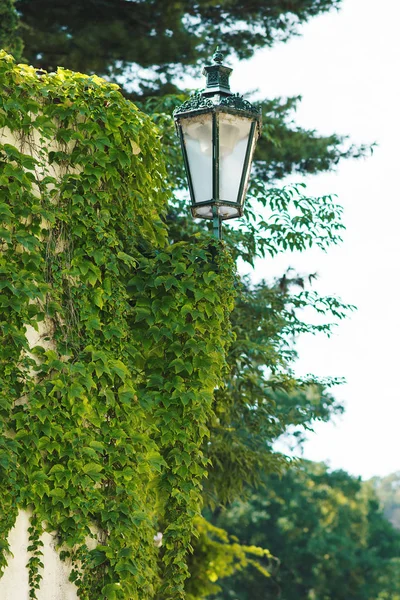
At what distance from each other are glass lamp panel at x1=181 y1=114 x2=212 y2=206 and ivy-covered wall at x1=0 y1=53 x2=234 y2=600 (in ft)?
0.95

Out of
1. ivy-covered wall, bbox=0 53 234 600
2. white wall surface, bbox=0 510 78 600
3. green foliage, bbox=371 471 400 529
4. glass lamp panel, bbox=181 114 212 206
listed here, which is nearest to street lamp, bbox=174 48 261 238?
glass lamp panel, bbox=181 114 212 206

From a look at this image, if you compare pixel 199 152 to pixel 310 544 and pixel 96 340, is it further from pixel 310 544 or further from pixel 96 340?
pixel 310 544

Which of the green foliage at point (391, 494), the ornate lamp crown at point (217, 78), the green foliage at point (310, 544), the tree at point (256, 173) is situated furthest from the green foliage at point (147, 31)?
the green foliage at point (391, 494)

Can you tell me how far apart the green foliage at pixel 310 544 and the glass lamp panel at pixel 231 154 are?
79.9ft

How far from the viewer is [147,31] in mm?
13172

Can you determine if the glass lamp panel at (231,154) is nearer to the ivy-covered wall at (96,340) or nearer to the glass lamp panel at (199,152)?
the glass lamp panel at (199,152)

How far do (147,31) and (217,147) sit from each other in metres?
8.75

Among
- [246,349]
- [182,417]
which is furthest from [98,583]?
[246,349]

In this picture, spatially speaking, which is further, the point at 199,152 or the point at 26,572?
the point at 199,152

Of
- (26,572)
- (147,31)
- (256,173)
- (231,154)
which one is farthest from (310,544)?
(26,572)

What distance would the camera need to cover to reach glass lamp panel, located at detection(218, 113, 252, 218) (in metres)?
5.05

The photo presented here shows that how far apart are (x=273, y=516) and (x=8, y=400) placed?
2635cm

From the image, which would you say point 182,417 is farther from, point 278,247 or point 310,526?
point 310,526

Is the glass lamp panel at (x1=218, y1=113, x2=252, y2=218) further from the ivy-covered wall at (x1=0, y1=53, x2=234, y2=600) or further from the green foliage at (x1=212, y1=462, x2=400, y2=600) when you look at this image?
the green foliage at (x1=212, y1=462, x2=400, y2=600)
